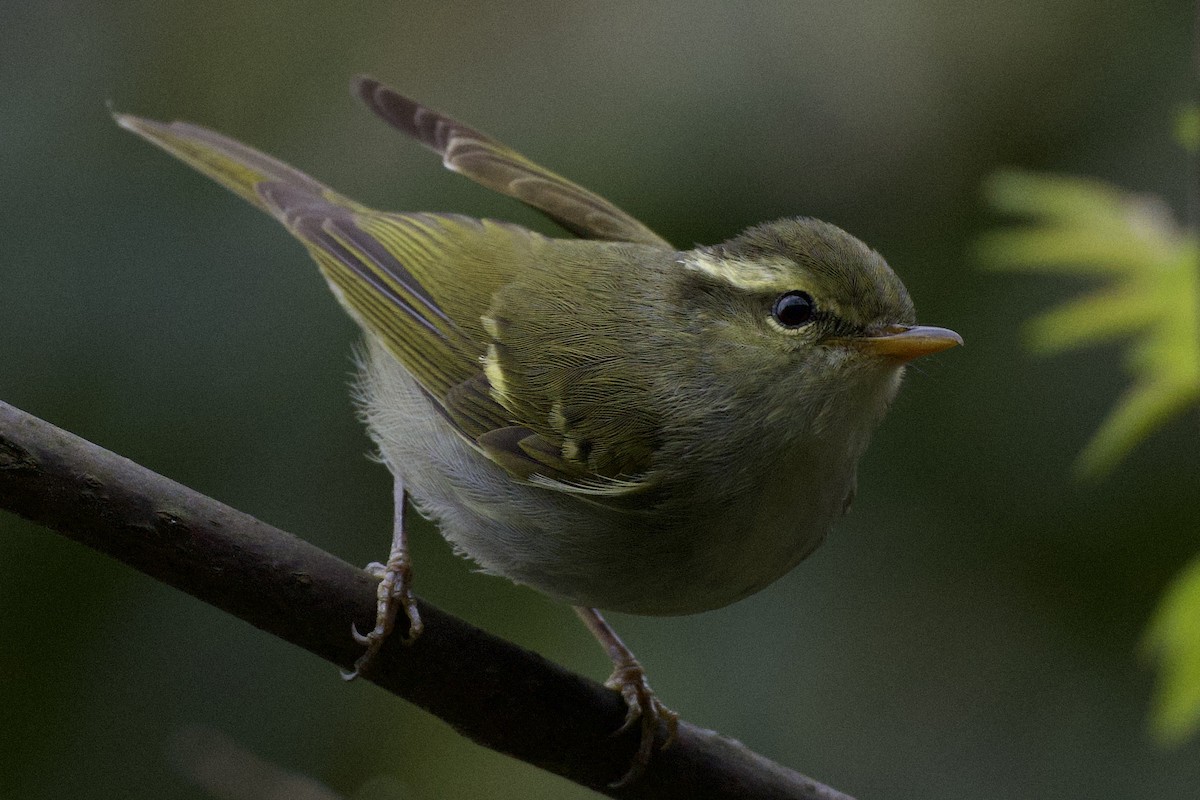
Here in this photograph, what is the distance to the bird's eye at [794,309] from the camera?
108 inches

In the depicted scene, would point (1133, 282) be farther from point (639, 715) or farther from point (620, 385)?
point (639, 715)

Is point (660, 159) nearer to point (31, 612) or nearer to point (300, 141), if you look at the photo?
point (300, 141)

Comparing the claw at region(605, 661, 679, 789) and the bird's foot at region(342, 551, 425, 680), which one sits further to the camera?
the claw at region(605, 661, 679, 789)

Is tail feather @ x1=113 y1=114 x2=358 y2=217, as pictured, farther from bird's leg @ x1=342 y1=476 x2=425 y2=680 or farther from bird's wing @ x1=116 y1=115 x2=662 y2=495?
bird's leg @ x1=342 y1=476 x2=425 y2=680

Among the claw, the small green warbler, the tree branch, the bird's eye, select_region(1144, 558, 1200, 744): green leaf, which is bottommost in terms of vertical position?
the tree branch

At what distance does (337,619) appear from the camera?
2.33 metres

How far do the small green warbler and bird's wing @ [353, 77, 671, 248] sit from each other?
0.21 feet

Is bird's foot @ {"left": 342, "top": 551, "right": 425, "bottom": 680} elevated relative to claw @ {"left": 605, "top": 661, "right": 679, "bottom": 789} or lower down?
lower down

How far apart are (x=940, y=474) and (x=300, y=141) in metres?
2.39

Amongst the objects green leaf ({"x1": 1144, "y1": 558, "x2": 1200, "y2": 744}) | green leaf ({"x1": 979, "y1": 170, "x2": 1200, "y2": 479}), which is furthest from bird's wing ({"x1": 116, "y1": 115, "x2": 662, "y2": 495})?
green leaf ({"x1": 1144, "y1": 558, "x2": 1200, "y2": 744})

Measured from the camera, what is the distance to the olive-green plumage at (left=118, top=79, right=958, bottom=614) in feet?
8.99

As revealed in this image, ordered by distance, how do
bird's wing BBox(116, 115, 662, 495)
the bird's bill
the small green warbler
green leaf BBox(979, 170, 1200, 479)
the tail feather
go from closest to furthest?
1. green leaf BBox(979, 170, 1200, 479)
2. the bird's bill
3. the small green warbler
4. bird's wing BBox(116, 115, 662, 495)
5. the tail feather

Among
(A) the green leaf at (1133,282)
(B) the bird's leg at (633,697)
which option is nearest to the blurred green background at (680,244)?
(B) the bird's leg at (633,697)

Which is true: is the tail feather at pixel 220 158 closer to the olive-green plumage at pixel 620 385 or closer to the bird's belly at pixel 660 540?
the olive-green plumage at pixel 620 385
